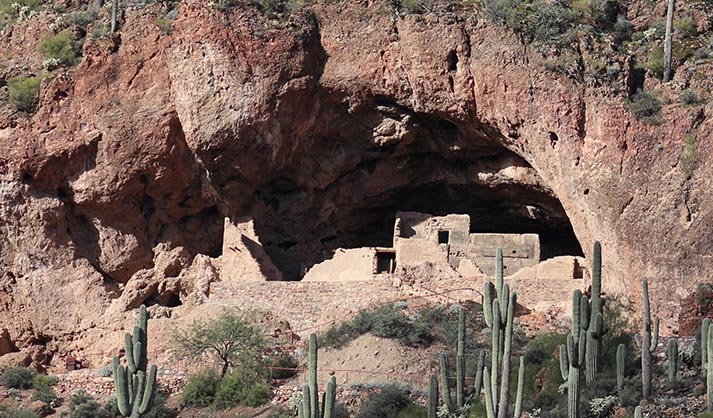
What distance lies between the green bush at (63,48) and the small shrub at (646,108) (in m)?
14.0

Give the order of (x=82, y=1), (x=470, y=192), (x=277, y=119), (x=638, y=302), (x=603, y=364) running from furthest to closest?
(x=82, y=1) < (x=470, y=192) < (x=277, y=119) < (x=638, y=302) < (x=603, y=364)

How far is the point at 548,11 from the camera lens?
1508 inches

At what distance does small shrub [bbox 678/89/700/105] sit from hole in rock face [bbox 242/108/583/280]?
4.40m

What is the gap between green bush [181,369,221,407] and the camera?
33.1 m

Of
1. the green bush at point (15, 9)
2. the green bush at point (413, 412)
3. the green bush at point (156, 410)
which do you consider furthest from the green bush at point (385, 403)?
the green bush at point (15, 9)

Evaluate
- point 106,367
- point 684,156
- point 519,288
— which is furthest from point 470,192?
point 106,367

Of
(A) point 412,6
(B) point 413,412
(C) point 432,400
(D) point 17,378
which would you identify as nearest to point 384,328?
(B) point 413,412

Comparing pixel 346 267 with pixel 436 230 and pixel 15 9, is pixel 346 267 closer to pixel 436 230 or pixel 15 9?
pixel 436 230

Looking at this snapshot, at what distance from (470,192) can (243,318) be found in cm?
806

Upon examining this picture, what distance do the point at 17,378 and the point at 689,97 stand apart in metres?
16.7

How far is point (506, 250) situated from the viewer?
38688mm

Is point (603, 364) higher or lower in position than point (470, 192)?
lower

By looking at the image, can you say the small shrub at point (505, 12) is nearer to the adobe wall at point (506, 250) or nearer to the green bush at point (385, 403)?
the adobe wall at point (506, 250)

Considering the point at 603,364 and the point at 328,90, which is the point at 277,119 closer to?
the point at 328,90
